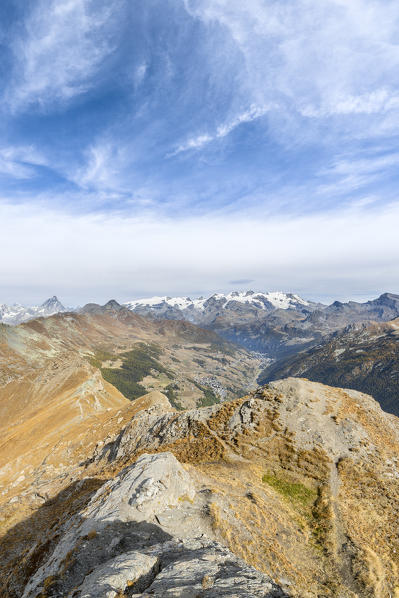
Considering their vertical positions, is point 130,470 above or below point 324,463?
above

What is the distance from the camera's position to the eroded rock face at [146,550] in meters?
10.4

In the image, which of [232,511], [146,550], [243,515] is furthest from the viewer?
[243,515]

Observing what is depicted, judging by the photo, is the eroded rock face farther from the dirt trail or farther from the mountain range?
the dirt trail

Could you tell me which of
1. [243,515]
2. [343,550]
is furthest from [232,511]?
[343,550]

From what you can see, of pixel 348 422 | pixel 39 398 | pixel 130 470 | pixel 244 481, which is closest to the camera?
pixel 130 470

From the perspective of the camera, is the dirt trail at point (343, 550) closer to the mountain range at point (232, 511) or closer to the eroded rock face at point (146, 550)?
the mountain range at point (232, 511)

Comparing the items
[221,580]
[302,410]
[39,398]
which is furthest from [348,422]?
[39,398]

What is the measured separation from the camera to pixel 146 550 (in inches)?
561

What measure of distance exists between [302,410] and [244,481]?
14.5m

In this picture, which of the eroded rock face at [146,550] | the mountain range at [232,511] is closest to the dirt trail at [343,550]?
the mountain range at [232,511]

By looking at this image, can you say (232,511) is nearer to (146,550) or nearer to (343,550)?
(343,550)

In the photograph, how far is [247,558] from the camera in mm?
16547

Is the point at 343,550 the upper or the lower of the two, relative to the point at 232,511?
lower

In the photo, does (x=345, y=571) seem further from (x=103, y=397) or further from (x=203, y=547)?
(x=103, y=397)
